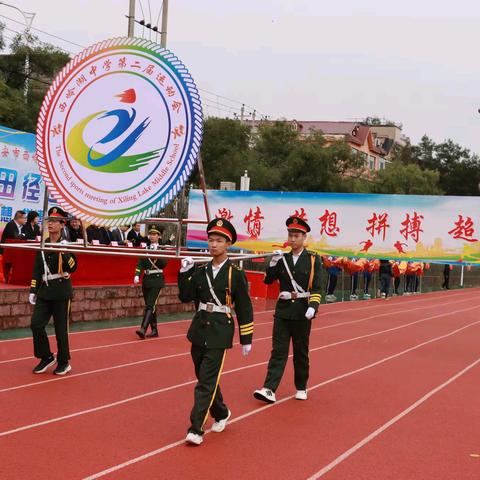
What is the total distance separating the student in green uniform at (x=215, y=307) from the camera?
6.22m

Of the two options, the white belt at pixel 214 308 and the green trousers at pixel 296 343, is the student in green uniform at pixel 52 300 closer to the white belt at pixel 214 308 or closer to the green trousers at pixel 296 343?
the green trousers at pixel 296 343

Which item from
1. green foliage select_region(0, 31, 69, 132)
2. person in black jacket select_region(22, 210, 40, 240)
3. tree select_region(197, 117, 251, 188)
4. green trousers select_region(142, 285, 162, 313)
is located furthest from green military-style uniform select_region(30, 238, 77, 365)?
tree select_region(197, 117, 251, 188)

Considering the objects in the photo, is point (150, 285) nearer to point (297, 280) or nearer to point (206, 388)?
point (297, 280)

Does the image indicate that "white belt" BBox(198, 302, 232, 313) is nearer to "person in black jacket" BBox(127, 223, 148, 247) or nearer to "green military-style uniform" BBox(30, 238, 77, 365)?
"green military-style uniform" BBox(30, 238, 77, 365)

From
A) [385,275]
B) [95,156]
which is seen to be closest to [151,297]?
[95,156]

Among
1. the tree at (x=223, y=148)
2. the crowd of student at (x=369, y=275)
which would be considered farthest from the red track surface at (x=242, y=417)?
the tree at (x=223, y=148)

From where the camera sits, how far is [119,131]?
6.21 m

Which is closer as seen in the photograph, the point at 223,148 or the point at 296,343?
the point at 296,343

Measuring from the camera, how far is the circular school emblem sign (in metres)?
5.99

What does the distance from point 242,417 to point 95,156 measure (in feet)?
8.84

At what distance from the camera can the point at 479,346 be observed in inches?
557

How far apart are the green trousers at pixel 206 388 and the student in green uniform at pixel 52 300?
2942 millimetres

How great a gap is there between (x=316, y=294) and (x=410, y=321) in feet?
36.9

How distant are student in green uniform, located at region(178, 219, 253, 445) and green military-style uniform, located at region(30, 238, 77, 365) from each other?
2.84m
